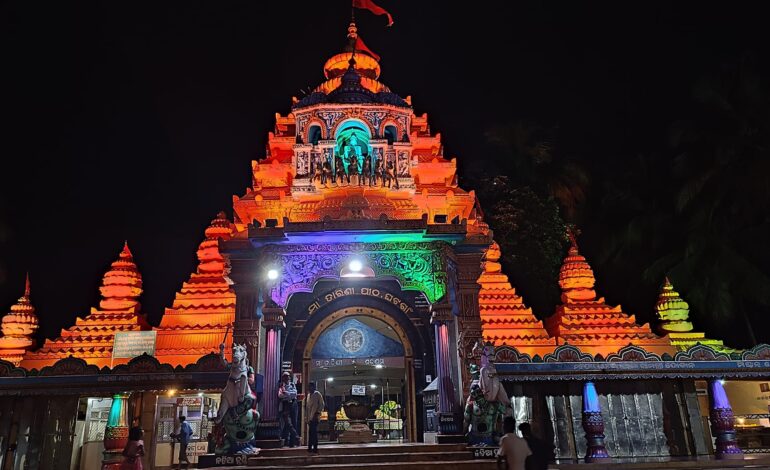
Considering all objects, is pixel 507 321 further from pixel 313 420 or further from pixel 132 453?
pixel 132 453

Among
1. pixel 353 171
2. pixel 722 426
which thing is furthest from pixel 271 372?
pixel 722 426

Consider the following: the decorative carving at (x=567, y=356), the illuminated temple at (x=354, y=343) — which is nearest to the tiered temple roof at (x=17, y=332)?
the illuminated temple at (x=354, y=343)

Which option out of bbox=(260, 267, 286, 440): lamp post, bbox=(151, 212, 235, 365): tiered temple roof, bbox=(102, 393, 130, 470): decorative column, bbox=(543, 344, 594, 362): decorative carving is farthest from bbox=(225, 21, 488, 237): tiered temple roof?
bbox=(102, 393, 130, 470): decorative column

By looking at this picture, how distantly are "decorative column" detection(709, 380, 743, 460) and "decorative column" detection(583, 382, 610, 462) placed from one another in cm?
259

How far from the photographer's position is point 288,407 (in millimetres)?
13305

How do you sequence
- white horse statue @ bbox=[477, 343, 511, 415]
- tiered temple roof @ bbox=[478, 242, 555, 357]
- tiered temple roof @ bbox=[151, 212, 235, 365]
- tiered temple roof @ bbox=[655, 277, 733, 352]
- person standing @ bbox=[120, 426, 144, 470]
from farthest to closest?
tiered temple roof @ bbox=[655, 277, 733, 352] < tiered temple roof @ bbox=[478, 242, 555, 357] < tiered temple roof @ bbox=[151, 212, 235, 365] < white horse statue @ bbox=[477, 343, 511, 415] < person standing @ bbox=[120, 426, 144, 470]

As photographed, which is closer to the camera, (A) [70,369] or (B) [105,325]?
(A) [70,369]

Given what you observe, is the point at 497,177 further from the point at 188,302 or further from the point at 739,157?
the point at 188,302

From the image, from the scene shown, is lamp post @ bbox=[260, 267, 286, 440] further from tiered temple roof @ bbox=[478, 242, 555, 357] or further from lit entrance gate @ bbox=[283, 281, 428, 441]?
tiered temple roof @ bbox=[478, 242, 555, 357]

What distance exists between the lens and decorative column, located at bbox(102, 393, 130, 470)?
1311cm

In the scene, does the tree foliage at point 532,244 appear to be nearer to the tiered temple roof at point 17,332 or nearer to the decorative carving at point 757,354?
the decorative carving at point 757,354

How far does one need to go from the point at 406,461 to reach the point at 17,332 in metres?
13.3

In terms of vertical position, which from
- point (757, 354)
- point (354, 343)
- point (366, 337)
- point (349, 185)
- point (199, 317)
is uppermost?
point (349, 185)

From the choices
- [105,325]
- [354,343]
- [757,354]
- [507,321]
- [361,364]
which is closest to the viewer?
[757,354]
